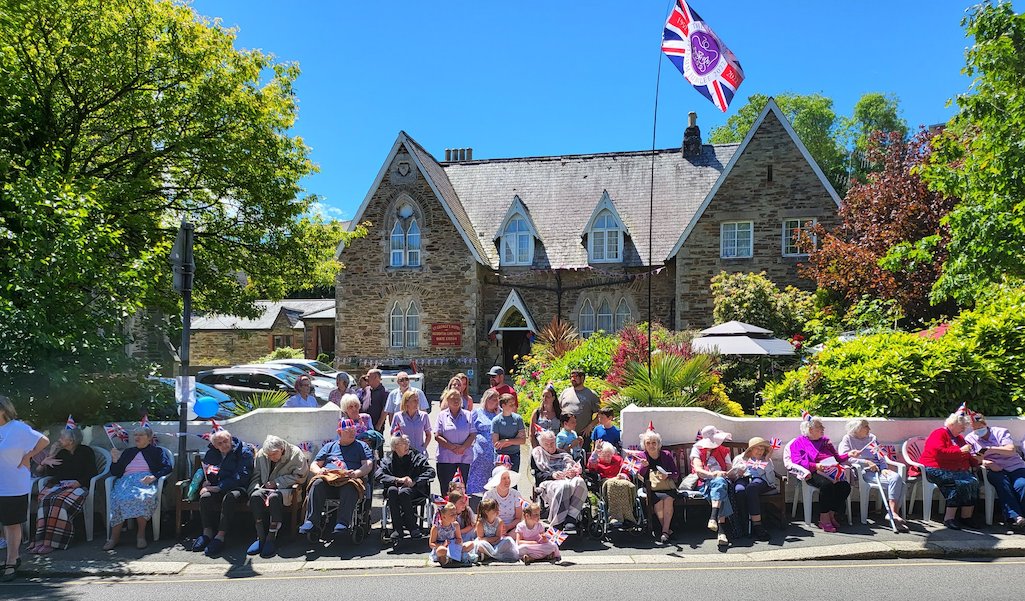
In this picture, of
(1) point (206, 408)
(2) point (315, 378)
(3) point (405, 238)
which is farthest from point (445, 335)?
(1) point (206, 408)

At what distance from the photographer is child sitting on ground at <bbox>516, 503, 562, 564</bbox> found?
21.1 feet

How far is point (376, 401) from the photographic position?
377 inches

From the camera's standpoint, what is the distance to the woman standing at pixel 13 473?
593 centimetres

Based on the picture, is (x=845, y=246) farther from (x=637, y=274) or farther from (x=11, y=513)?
(x=11, y=513)

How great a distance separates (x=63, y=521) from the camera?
6.79 m

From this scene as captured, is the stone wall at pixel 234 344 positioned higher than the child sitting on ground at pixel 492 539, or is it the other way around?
the stone wall at pixel 234 344

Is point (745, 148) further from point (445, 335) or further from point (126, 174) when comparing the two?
point (126, 174)

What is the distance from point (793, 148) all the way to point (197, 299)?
62.0ft

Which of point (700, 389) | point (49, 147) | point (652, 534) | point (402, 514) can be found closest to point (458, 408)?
point (402, 514)

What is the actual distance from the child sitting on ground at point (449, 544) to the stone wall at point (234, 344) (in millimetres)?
31752

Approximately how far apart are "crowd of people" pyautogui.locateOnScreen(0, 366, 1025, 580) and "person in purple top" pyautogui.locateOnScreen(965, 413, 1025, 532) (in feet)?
0.04

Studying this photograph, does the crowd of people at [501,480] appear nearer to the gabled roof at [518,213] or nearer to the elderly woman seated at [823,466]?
the elderly woman seated at [823,466]

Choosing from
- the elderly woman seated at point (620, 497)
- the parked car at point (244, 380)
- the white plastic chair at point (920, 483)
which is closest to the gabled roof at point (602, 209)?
the parked car at point (244, 380)

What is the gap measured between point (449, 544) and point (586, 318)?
17.9 metres
